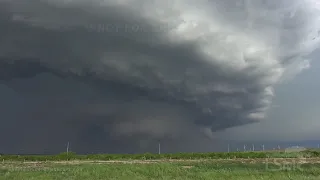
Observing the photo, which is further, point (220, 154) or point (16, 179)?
point (220, 154)

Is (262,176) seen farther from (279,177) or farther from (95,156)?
(95,156)

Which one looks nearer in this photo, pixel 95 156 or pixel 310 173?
pixel 310 173

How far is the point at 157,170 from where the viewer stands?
50.1 m

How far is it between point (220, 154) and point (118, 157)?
1328 inches

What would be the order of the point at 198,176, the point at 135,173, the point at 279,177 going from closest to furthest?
the point at 279,177 → the point at 198,176 → the point at 135,173

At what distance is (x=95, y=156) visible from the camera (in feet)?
393

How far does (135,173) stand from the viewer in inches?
1879

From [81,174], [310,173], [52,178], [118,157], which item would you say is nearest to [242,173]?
[310,173]

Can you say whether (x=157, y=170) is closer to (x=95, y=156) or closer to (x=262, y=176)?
(x=262, y=176)

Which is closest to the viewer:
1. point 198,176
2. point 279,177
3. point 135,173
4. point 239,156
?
point 279,177

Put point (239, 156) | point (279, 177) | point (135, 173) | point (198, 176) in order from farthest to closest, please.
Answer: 1. point (239, 156)
2. point (135, 173)
3. point (198, 176)
4. point (279, 177)

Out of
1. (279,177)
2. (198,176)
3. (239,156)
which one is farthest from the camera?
(239,156)

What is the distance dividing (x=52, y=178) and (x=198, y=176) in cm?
1752

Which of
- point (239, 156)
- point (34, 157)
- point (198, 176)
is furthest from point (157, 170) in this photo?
point (34, 157)
